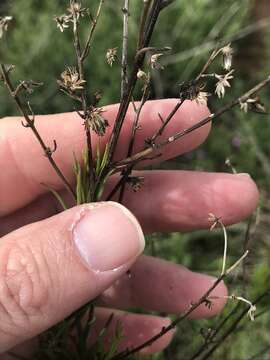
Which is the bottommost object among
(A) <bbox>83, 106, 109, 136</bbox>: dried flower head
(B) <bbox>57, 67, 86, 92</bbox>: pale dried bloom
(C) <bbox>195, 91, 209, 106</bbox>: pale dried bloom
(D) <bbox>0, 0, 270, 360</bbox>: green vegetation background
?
(D) <bbox>0, 0, 270, 360</bbox>: green vegetation background

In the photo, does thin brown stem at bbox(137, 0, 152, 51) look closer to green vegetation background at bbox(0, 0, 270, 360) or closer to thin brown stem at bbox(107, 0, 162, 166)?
thin brown stem at bbox(107, 0, 162, 166)

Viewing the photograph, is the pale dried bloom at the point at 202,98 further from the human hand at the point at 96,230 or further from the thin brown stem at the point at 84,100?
the human hand at the point at 96,230

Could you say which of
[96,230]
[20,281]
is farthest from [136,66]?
[20,281]

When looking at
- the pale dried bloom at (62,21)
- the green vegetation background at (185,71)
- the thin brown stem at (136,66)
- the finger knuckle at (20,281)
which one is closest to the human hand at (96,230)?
the finger knuckle at (20,281)

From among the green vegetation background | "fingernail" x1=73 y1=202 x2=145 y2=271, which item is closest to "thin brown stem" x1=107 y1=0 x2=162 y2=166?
"fingernail" x1=73 y1=202 x2=145 y2=271

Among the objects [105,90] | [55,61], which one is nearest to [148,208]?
[105,90]

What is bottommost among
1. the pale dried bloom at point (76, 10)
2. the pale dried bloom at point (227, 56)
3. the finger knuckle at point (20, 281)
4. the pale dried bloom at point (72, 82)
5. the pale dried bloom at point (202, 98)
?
the finger knuckle at point (20, 281)

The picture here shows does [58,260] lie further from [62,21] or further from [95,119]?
[62,21]
